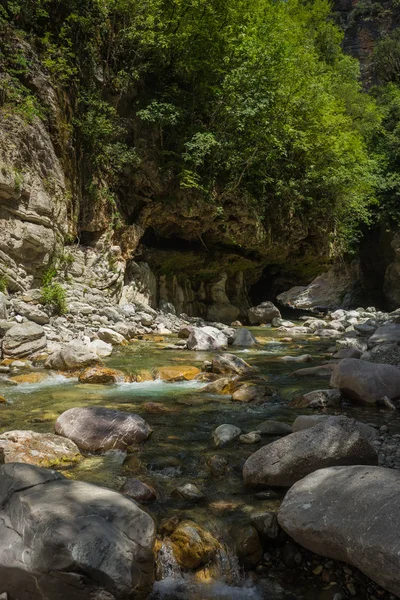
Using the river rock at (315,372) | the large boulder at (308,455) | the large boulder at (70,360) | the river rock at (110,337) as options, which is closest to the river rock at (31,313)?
the river rock at (110,337)

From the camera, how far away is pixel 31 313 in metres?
9.33

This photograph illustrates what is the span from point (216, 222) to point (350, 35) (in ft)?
99.2

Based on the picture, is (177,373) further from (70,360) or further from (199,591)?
(199,591)

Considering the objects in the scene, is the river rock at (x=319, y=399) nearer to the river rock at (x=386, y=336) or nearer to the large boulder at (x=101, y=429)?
the large boulder at (x=101, y=429)

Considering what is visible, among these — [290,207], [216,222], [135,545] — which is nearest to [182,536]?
[135,545]

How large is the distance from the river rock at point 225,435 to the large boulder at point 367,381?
2128 mm

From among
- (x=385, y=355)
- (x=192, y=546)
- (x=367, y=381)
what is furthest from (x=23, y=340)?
(x=385, y=355)

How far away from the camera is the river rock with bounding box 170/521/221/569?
94.3 inches

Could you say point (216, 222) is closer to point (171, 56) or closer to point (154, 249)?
point (154, 249)

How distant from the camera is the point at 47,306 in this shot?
10141 mm

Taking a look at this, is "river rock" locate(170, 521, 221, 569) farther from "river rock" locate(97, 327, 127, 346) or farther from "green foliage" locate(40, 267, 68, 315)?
"green foliage" locate(40, 267, 68, 315)

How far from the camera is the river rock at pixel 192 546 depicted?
2396 millimetres

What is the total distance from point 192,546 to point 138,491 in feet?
2.22

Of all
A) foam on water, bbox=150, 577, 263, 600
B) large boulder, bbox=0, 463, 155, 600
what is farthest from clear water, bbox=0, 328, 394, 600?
large boulder, bbox=0, 463, 155, 600
